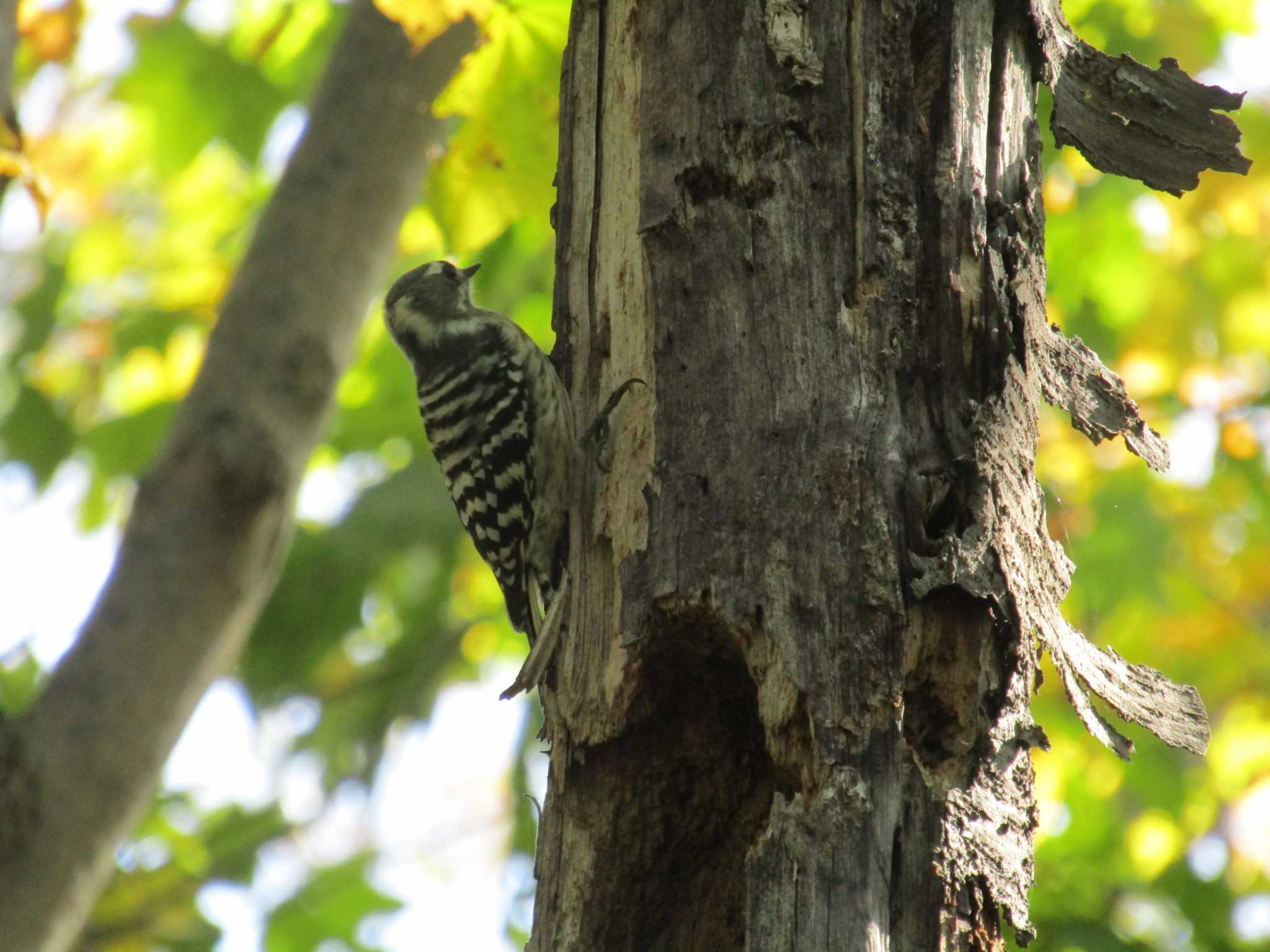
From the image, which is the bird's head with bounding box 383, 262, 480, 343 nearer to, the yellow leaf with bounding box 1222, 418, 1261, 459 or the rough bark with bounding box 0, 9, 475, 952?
the rough bark with bounding box 0, 9, 475, 952

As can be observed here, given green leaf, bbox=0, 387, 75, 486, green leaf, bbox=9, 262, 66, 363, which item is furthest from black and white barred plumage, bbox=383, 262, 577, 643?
green leaf, bbox=9, 262, 66, 363

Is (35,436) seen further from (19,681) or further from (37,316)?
(19,681)

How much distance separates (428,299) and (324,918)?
292cm

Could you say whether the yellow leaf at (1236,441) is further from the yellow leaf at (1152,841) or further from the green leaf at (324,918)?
the green leaf at (324,918)

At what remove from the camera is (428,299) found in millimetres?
4883

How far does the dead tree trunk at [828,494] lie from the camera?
2.13m

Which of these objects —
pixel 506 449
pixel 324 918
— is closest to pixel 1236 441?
pixel 506 449

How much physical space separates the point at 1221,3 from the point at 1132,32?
1595mm

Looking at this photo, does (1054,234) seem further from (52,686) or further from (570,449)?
(52,686)

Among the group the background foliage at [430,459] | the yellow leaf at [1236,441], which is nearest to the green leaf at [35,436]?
the background foliage at [430,459]

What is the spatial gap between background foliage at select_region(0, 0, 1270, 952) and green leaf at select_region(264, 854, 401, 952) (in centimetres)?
1

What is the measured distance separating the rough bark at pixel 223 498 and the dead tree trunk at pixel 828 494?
150 cm

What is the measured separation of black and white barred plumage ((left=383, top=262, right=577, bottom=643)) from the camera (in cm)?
388

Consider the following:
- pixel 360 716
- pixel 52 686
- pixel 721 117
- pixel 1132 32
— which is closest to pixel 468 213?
pixel 721 117
